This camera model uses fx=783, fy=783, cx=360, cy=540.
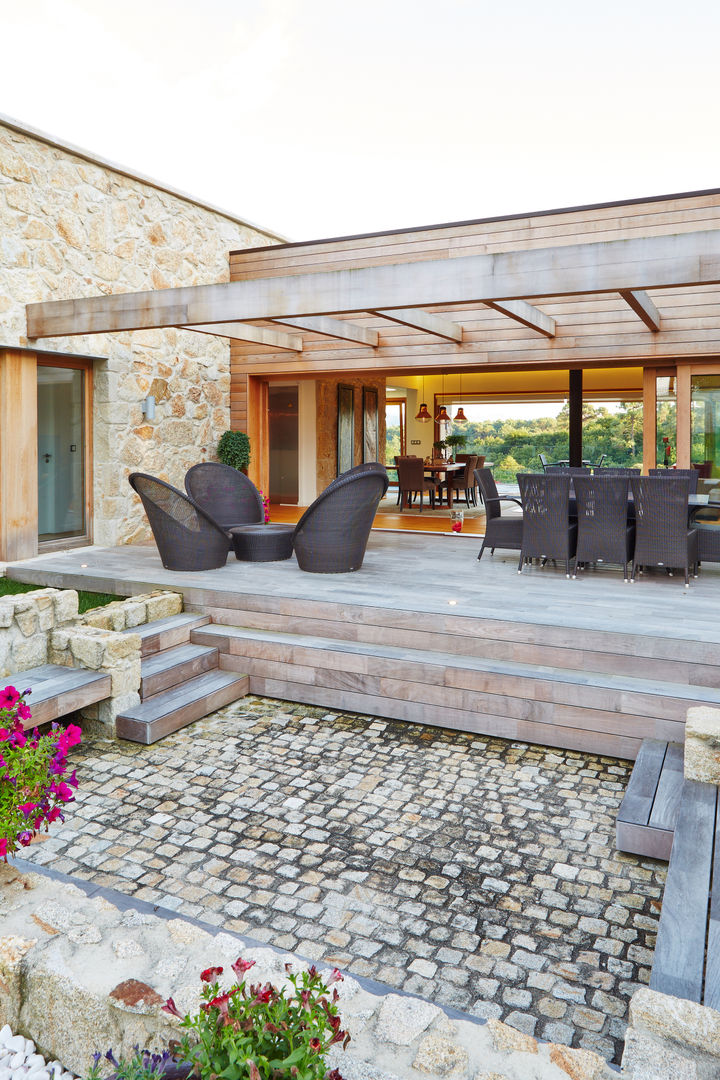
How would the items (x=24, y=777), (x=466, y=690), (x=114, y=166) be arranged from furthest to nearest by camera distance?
(x=114, y=166)
(x=466, y=690)
(x=24, y=777)

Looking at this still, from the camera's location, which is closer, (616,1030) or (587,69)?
(616,1030)

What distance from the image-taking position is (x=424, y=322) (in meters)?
7.61

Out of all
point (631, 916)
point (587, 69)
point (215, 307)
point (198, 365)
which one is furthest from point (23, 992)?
point (587, 69)

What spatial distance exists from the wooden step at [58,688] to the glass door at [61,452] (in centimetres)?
426

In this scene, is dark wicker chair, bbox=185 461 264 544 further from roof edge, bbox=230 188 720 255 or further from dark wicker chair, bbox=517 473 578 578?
roof edge, bbox=230 188 720 255

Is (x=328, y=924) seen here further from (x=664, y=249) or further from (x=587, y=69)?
(x=587, y=69)

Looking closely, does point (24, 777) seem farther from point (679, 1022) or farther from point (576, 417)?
point (576, 417)

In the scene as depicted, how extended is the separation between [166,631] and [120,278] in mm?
5282

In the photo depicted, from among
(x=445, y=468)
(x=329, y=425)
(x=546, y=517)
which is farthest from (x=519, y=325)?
(x=329, y=425)

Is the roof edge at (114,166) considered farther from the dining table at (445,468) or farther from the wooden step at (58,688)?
the wooden step at (58,688)

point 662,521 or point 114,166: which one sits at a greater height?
point 114,166

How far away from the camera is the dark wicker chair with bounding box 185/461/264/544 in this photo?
26.4 ft

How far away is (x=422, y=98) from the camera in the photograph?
18.9 m

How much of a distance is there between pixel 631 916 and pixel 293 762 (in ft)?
6.39
